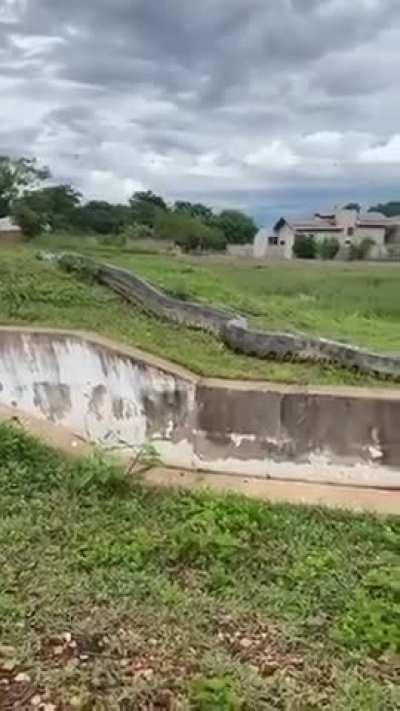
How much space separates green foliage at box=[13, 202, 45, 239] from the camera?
39.1 ft

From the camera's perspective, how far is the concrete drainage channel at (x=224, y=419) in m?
4.11

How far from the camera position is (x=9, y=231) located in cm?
1212

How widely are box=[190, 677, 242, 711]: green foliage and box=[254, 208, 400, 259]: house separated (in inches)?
410

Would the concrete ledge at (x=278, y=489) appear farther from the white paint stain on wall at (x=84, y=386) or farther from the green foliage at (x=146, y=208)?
the green foliage at (x=146, y=208)

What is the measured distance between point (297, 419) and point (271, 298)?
533cm

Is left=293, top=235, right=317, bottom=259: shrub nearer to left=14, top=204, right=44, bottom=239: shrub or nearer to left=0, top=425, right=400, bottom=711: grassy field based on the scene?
left=14, top=204, right=44, bottom=239: shrub

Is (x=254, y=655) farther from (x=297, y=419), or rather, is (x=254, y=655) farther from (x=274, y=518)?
(x=297, y=419)

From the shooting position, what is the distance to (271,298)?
942 cm

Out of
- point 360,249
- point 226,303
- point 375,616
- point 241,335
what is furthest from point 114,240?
point 375,616

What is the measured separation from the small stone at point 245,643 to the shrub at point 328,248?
35.3ft

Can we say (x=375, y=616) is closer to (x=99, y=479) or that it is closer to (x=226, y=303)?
(x=99, y=479)

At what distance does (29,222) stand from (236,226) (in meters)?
4.82

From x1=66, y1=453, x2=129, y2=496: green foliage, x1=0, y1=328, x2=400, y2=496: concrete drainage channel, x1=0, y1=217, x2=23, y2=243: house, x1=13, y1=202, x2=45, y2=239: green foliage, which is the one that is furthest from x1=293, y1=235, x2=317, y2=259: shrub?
x1=66, y1=453, x2=129, y2=496: green foliage

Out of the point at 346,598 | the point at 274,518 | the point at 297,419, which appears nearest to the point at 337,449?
the point at 297,419
